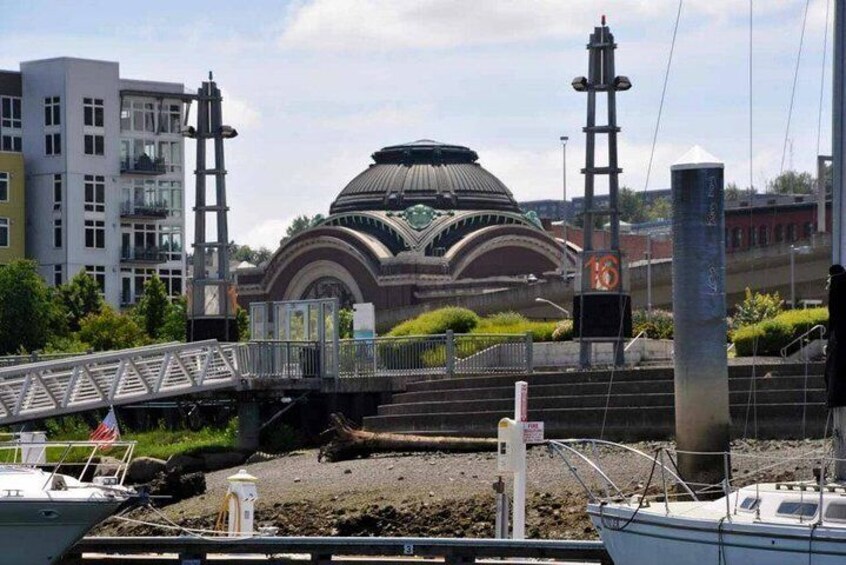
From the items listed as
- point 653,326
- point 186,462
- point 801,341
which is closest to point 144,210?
point 653,326

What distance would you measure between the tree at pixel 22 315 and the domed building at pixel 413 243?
1283 inches

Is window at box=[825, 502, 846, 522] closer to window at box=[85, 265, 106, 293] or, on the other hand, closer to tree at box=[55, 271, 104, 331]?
tree at box=[55, 271, 104, 331]

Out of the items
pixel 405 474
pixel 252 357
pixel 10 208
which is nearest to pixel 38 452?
pixel 405 474

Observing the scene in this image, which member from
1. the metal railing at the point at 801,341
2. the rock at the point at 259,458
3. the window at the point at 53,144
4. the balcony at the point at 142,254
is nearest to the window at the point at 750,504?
the metal railing at the point at 801,341

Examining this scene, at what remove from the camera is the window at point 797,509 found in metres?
23.9

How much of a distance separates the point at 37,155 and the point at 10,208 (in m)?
3.54

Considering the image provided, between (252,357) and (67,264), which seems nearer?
(252,357)

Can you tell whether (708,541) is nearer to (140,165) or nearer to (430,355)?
(430,355)

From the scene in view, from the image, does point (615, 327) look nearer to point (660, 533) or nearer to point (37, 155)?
point (660, 533)

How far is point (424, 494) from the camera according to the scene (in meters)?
37.2

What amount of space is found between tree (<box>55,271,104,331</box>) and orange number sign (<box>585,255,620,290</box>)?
2045 inches

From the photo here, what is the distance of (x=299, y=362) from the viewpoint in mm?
52469

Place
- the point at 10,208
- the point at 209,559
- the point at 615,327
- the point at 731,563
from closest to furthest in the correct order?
the point at 731,563
the point at 209,559
the point at 615,327
the point at 10,208

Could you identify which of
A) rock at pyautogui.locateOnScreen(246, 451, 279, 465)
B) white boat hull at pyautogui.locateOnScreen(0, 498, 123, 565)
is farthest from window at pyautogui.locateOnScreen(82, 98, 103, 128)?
white boat hull at pyautogui.locateOnScreen(0, 498, 123, 565)
